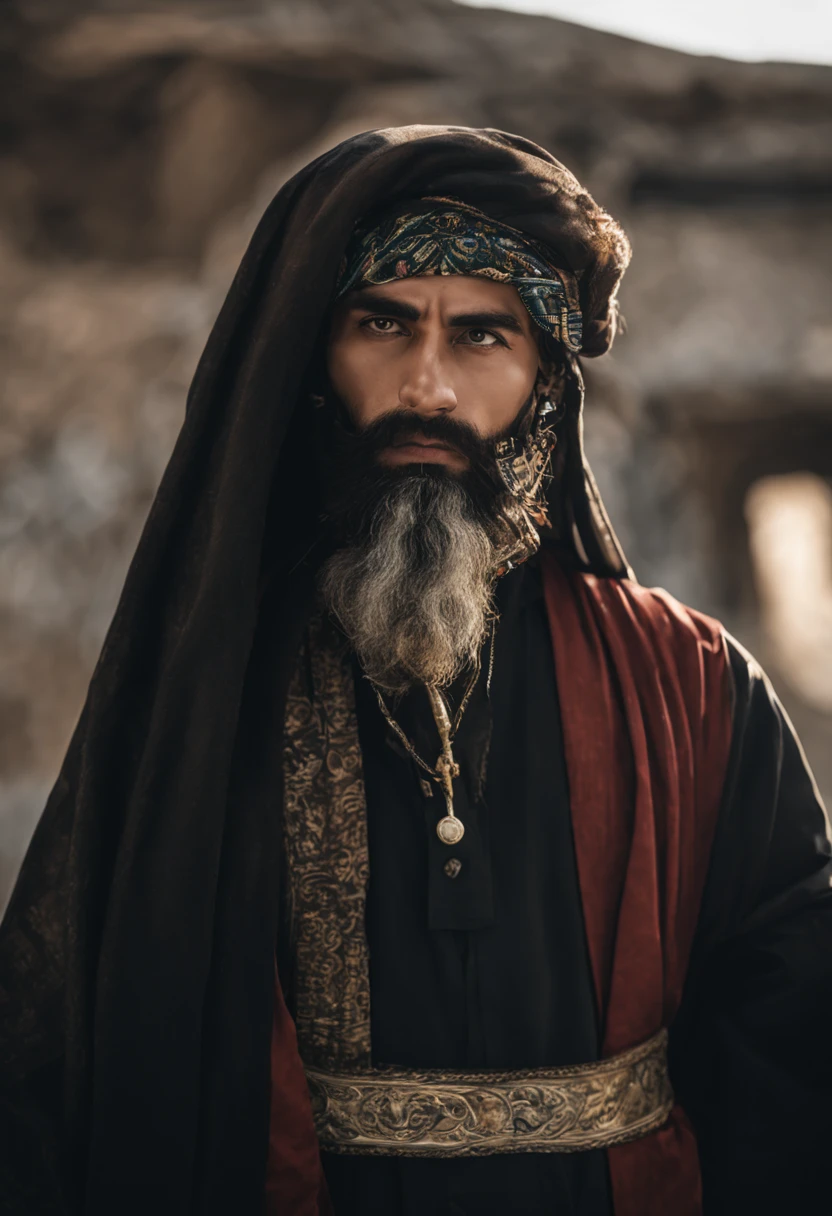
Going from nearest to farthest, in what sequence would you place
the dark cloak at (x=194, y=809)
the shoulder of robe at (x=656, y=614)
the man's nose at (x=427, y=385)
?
the dark cloak at (x=194, y=809), the man's nose at (x=427, y=385), the shoulder of robe at (x=656, y=614)

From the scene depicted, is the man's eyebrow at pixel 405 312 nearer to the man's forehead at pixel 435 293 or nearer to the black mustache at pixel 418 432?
the man's forehead at pixel 435 293

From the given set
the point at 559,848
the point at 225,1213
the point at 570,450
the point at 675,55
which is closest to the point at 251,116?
the point at 675,55

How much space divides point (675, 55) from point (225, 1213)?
17.1 ft

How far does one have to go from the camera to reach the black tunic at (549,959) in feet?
4.95

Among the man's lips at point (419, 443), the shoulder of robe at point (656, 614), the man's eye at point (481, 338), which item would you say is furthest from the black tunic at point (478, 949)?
the man's eye at point (481, 338)

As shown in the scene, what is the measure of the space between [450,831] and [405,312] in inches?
32.1

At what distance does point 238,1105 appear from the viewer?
4.61 feet

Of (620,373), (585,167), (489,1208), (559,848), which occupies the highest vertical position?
(585,167)

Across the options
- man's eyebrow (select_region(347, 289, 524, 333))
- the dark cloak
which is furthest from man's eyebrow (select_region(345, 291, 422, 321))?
the dark cloak

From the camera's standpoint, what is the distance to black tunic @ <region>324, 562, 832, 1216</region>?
4.95 ft

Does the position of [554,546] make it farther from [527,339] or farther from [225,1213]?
[225,1213]

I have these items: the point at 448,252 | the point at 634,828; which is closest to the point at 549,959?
the point at 634,828

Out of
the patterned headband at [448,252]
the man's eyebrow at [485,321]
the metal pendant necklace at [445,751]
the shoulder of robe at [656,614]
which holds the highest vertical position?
the patterned headband at [448,252]

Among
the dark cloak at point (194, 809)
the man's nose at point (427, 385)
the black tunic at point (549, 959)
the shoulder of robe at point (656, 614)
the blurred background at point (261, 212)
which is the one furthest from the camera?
the blurred background at point (261, 212)
